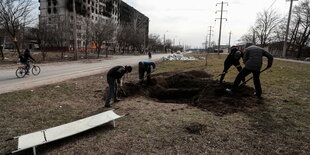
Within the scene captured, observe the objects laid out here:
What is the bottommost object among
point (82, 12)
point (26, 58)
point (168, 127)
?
point (168, 127)

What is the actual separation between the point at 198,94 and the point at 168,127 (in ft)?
11.0

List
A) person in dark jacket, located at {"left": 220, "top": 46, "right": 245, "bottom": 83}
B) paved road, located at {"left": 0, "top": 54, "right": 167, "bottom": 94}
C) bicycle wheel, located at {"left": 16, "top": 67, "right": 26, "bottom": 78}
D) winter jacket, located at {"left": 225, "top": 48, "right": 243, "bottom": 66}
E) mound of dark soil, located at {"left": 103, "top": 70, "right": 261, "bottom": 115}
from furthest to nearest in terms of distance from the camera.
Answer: bicycle wheel, located at {"left": 16, "top": 67, "right": 26, "bottom": 78}, paved road, located at {"left": 0, "top": 54, "right": 167, "bottom": 94}, winter jacket, located at {"left": 225, "top": 48, "right": 243, "bottom": 66}, person in dark jacket, located at {"left": 220, "top": 46, "right": 245, "bottom": 83}, mound of dark soil, located at {"left": 103, "top": 70, "right": 261, "bottom": 115}

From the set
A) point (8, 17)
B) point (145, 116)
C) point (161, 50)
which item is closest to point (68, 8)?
point (8, 17)

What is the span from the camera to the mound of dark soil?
16.2ft

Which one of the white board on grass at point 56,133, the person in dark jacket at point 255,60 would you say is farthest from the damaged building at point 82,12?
the person in dark jacket at point 255,60

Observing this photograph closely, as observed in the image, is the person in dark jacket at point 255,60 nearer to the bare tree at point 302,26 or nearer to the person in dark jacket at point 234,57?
the person in dark jacket at point 234,57

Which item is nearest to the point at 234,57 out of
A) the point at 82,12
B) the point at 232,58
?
the point at 232,58

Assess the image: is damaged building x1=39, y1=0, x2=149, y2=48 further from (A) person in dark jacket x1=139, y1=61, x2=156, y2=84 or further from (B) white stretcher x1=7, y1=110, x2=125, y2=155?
(B) white stretcher x1=7, y1=110, x2=125, y2=155

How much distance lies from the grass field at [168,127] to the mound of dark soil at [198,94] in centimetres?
40

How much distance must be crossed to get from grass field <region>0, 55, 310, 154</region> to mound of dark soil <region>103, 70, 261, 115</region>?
40cm

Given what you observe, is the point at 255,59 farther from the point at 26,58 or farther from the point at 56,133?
the point at 26,58

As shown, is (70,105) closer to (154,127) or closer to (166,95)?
(154,127)

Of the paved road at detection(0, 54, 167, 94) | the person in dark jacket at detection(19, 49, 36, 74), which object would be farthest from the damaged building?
the person in dark jacket at detection(19, 49, 36, 74)

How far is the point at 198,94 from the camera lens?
6.73 m
